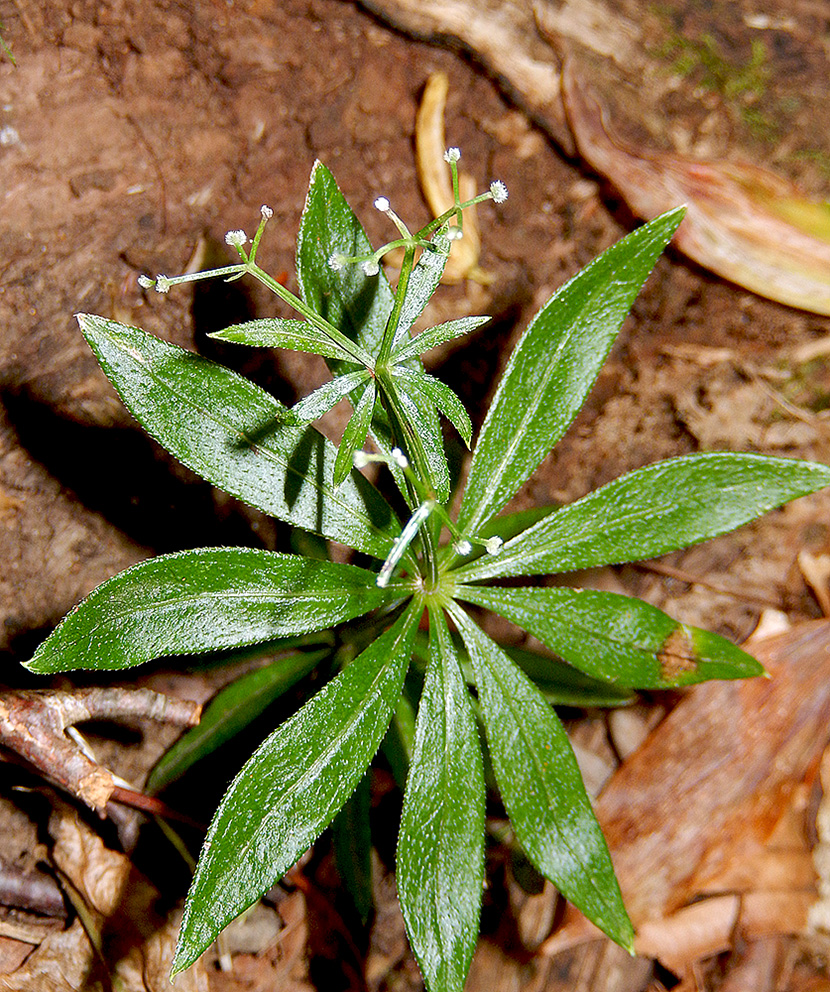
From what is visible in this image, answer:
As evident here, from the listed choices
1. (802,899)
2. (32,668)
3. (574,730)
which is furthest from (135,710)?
(802,899)

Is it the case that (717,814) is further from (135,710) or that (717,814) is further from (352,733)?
(135,710)

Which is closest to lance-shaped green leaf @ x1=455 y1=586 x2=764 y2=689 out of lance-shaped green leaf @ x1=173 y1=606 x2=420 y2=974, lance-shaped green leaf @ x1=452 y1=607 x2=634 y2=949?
Answer: lance-shaped green leaf @ x1=452 y1=607 x2=634 y2=949

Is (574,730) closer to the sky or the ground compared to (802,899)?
closer to the sky

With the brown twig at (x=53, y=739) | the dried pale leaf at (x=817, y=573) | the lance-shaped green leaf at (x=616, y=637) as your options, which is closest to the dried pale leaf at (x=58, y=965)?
the brown twig at (x=53, y=739)

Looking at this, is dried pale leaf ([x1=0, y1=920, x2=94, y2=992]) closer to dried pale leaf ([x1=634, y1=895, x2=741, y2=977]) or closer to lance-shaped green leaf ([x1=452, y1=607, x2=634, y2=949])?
lance-shaped green leaf ([x1=452, y1=607, x2=634, y2=949])

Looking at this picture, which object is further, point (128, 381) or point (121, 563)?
point (121, 563)

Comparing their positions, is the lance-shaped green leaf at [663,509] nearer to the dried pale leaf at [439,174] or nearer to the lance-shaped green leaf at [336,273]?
the lance-shaped green leaf at [336,273]
